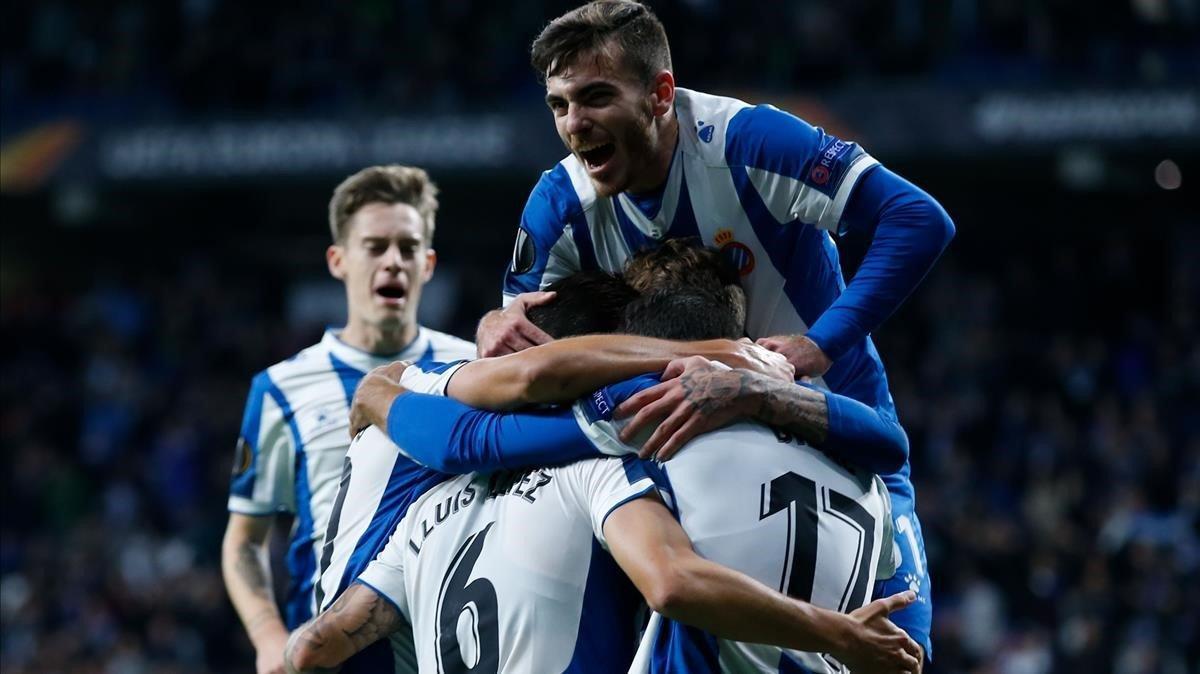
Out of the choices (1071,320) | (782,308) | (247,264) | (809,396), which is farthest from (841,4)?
(809,396)

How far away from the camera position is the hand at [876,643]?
303 centimetres

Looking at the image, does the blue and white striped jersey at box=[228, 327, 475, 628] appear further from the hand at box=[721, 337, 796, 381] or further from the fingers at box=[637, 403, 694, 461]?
the fingers at box=[637, 403, 694, 461]

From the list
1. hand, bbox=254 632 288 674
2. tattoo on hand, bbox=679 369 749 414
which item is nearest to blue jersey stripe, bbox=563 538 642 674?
tattoo on hand, bbox=679 369 749 414

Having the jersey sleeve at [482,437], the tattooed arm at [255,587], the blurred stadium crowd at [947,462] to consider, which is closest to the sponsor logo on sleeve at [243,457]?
the tattooed arm at [255,587]

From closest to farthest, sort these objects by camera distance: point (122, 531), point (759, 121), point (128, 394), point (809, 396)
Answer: point (809, 396), point (759, 121), point (122, 531), point (128, 394)

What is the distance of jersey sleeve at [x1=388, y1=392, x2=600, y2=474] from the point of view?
3266mm

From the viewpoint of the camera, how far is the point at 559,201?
4.07m

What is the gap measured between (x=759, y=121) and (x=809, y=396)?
0.98 m

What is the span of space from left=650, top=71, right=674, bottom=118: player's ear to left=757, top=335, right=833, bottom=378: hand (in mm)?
643

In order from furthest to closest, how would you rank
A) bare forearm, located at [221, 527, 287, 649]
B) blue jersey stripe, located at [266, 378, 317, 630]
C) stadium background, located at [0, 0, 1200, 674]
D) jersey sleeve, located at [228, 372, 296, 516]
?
stadium background, located at [0, 0, 1200, 674] → jersey sleeve, located at [228, 372, 296, 516] → blue jersey stripe, located at [266, 378, 317, 630] → bare forearm, located at [221, 527, 287, 649]

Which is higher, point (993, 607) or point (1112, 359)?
point (1112, 359)

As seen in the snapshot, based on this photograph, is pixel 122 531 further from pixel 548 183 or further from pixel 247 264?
pixel 548 183

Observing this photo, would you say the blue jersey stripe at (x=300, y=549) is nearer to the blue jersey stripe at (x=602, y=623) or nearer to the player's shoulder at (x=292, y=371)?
the player's shoulder at (x=292, y=371)

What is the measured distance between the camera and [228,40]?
16.5m
